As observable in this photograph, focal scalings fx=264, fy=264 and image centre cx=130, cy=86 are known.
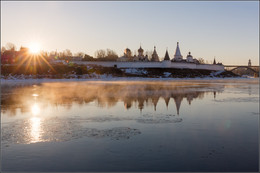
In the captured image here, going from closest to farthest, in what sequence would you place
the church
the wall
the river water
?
1. the river water
2. the wall
3. the church

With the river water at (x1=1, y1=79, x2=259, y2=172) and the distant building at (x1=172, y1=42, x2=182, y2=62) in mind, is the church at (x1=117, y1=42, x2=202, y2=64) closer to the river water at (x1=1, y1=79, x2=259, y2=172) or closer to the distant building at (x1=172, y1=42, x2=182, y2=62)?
the distant building at (x1=172, y1=42, x2=182, y2=62)

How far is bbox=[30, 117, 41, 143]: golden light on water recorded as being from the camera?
34.7 ft

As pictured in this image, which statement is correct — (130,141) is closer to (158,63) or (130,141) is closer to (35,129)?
(35,129)

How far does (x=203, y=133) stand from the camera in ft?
37.4

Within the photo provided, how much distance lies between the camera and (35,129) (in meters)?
12.2

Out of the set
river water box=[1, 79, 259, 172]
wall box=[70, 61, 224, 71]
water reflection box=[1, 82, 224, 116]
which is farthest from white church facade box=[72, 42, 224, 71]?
river water box=[1, 79, 259, 172]

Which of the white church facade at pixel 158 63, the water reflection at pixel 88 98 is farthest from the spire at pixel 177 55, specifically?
the water reflection at pixel 88 98

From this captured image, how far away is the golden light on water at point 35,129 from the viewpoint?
34.7 ft

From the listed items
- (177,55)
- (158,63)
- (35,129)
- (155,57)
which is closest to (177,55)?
(177,55)

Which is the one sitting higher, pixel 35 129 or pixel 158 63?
pixel 158 63

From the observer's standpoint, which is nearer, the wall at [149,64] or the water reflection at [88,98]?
the water reflection at [88,98]

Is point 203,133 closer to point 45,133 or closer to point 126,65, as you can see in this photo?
point 45,133

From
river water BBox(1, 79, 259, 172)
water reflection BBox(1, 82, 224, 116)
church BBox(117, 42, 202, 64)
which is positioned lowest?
river water BBox(1, 79, 259, 172)

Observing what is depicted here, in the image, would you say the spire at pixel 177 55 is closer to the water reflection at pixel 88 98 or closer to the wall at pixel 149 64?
the wall at pixel 149 64
